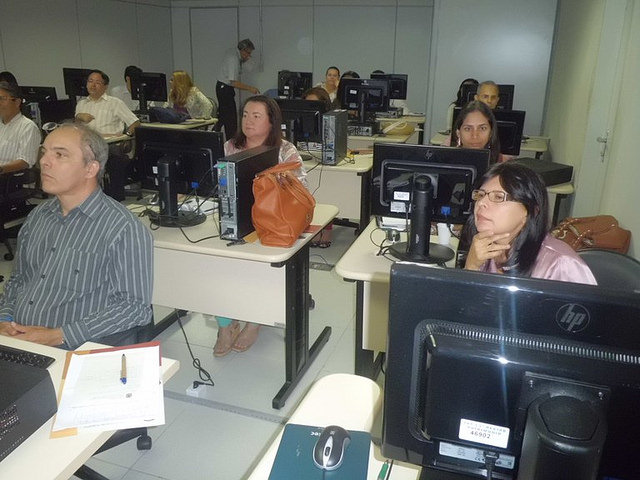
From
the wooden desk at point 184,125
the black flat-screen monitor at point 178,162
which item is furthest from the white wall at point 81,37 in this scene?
the black flat-screen monitor at point 178,162

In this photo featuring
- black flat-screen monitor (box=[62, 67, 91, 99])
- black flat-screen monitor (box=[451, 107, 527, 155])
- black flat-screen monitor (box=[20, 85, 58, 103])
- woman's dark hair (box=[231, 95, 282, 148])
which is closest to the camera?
Answer: woman's dark hair (box=[231, 95, 282, 148])

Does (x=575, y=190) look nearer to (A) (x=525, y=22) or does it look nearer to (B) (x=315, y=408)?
(B) (x=315, y=408)

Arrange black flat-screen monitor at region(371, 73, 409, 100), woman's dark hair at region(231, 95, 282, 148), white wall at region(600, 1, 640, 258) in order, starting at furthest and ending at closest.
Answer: black flat-screen monitor at region(371, 73, 409, 100) → woman's dark hair at region(231, 95, 282, 148) → white wall at region(600, 1, 640, 258)

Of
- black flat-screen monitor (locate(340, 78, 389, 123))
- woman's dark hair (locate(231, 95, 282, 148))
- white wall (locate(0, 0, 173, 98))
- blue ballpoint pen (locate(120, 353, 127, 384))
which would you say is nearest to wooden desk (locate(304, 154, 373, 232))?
woman's dark hair (locate(231, 95, 282, 148))

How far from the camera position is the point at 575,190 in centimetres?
364

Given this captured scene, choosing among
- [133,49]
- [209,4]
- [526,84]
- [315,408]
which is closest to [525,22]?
[526,84]

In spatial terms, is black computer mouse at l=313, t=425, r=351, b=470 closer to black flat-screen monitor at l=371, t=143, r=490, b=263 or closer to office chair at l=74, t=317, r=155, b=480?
office chair at l=74, t=317, r=155, b=480

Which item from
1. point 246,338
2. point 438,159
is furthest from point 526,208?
point 246,338

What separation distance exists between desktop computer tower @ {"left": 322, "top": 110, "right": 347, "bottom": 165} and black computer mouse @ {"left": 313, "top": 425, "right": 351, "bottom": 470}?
10.1 ft

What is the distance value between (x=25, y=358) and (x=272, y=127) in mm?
2139

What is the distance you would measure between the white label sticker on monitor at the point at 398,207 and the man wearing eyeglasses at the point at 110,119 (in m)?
3.81

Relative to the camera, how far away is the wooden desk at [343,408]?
108 cm

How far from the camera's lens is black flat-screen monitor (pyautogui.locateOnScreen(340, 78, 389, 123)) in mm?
4961

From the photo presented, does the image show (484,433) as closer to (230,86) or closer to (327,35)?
(230,86)
